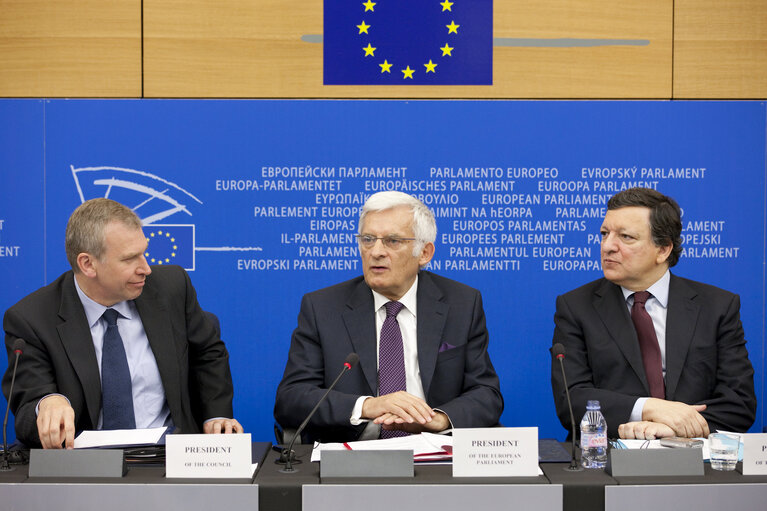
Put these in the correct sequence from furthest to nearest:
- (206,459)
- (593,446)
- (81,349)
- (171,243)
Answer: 1. (171,243)
2. (81,349)
3. (593,446)
4. (206,459)

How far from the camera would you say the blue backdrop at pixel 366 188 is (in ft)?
12.5

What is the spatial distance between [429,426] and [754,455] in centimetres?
91

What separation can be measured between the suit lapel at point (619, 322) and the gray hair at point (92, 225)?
→ 163cm

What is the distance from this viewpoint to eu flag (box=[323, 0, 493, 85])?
12.5ft

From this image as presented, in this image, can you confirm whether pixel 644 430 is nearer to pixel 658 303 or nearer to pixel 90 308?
pixel 658 303

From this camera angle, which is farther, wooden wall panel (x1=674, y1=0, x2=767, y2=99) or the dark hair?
wooden wall panel (x1=674, y1=0, x2=767, y2=99)

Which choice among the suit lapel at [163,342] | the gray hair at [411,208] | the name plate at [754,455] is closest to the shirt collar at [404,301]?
the gray hair at [411,208]

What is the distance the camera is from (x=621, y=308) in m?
2.76

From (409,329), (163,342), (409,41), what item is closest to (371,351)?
(409,329)

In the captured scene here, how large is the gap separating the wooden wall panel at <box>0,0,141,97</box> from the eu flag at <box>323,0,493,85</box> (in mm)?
982

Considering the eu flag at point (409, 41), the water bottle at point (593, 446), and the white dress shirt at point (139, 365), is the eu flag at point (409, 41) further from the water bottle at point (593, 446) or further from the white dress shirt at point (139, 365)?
the water bottle at point (593, 446)

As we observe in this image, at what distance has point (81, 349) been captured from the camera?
2459 millimetres

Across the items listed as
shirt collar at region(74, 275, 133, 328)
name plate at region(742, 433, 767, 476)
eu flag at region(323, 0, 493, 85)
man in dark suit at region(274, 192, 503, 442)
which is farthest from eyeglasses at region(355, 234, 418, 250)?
eu flag at region(323, 0, 493, 85)

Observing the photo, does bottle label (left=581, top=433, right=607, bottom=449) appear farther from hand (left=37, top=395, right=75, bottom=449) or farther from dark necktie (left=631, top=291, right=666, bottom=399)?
hand (left=37, top=395, right=75, bottom=449)
